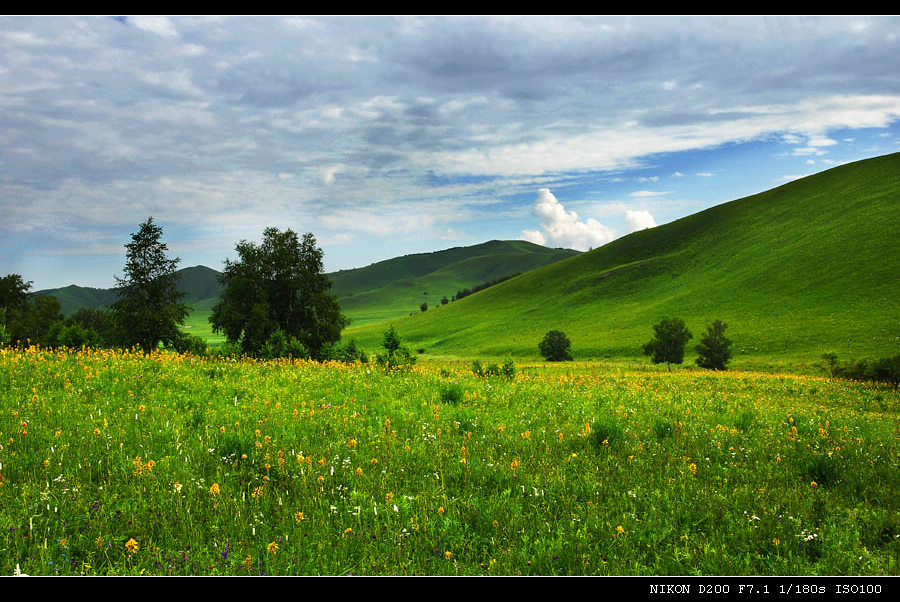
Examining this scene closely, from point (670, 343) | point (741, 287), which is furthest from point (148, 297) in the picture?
point (741, 287)

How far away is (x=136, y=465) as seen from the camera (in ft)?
16.0

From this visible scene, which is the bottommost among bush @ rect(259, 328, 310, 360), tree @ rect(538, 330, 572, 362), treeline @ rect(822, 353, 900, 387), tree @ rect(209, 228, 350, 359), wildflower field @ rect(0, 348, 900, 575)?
tree @ rect(538, 330, 572, 362)

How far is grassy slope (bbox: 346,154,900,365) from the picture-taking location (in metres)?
72.6

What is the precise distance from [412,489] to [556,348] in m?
79.6

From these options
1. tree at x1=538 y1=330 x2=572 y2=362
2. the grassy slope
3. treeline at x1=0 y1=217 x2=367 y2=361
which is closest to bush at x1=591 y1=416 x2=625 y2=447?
treeline at x1=0 y1=217 x2=367 y2=361

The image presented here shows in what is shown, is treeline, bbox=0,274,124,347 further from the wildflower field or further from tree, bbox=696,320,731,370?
tree, bbox=696,320,731,370

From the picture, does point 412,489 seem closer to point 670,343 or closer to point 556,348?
point 670,343

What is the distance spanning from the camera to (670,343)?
59531 millimetres

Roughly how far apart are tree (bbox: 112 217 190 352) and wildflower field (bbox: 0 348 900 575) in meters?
40.0

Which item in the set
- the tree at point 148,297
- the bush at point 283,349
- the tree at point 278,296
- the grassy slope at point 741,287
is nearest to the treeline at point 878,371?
the bush at point 283,349

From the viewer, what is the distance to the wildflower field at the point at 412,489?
370 cm
